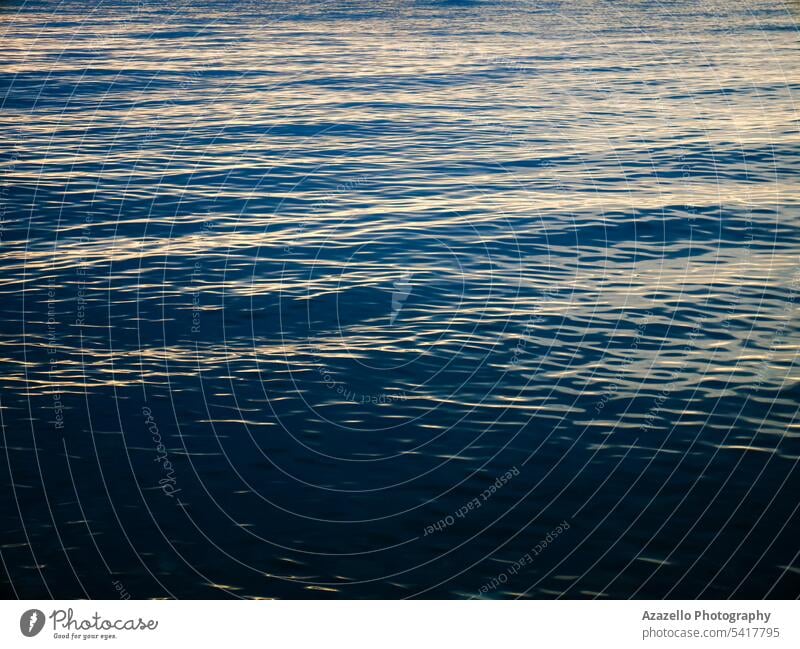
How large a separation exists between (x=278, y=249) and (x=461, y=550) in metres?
17.7

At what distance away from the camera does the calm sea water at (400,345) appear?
57.4ft

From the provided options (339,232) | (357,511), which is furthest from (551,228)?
(357,511)

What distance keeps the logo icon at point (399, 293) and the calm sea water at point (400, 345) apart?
0.18 m

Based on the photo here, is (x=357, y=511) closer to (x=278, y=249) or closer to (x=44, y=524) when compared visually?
(x=44, y=524)

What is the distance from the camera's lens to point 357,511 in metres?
18.7
